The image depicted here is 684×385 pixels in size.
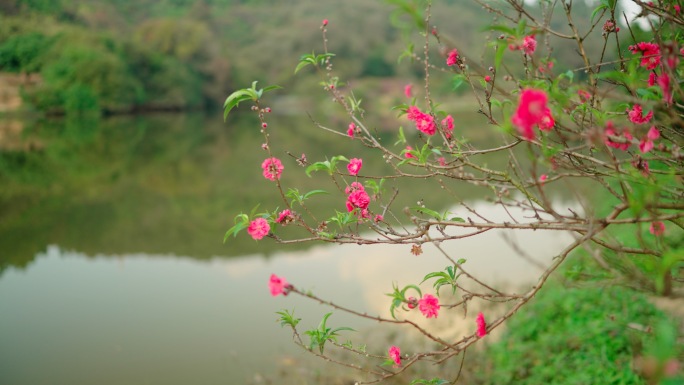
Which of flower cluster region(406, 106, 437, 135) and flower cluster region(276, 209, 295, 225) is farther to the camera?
flower cluster region(406, 106, 437, 135)

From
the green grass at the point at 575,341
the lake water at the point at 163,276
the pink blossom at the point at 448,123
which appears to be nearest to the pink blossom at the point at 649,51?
the pink blossom at the point at 448,123

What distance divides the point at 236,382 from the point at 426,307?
2812mm

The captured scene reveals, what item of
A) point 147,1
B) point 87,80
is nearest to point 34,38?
point 87,80

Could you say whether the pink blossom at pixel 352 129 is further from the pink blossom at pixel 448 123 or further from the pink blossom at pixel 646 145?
the pink blossom at pixel 646 145

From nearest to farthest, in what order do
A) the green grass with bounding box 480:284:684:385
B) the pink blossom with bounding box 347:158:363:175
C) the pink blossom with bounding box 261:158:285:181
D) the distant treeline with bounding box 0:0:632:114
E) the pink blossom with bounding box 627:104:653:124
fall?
1. the pink blossom with bounding box 627:104:653:124
2. the pink blossom with bounding box 261:158:285:181
3. the pink blossom with bounding box 347:158:363:175
4. the green grass with bounding box 480:284:684:385
5. the distant treeline with bounding box 0:0:632:114

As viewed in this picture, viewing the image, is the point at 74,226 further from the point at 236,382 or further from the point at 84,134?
the point at 84,134

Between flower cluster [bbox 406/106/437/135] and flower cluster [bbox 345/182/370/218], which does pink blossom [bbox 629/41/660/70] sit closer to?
flower cluster [bbox 406/106/437/135]

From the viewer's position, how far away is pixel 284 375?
407cm

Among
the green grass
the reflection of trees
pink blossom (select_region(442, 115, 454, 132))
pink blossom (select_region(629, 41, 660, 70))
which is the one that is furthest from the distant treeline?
pink blossom (select_region(629, 41, 660, 70))

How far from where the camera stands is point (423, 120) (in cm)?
196

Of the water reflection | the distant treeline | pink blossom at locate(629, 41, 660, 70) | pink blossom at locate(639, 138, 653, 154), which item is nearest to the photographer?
pink blossom at locate(639, 138, 653, 154)

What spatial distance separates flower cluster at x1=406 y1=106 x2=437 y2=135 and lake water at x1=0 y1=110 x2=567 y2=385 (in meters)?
2.67

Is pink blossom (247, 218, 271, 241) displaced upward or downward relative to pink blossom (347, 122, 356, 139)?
Answer: downward

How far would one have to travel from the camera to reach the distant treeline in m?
29.5
